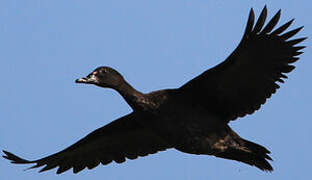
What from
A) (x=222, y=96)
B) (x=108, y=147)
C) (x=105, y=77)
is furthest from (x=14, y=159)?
(x=222, y=96)

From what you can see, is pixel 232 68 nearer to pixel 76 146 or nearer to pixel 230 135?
pixel 230 135

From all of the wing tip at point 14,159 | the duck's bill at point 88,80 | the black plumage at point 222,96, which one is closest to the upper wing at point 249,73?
the black plumage at point 222,96

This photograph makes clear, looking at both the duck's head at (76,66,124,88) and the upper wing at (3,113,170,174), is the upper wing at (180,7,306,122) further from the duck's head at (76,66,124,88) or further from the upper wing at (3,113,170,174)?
the upper wing at (3,113,170,174)

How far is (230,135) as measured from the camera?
8773mm

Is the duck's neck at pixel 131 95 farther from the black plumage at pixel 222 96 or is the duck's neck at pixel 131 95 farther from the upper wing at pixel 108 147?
the upper wing at pixel 108 147

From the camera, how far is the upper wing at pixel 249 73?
8.37 metres

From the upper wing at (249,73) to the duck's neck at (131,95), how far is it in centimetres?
51

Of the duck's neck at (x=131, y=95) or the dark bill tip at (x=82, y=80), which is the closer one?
the dark bill tip at (x=82, y=80)

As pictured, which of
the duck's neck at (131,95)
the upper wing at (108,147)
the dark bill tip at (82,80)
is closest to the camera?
the dark bill tip at (82,80)

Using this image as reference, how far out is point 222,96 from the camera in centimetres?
887

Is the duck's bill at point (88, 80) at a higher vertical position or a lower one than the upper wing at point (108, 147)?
higher

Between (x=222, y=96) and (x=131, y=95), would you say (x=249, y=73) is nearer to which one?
(x=222, y=96)

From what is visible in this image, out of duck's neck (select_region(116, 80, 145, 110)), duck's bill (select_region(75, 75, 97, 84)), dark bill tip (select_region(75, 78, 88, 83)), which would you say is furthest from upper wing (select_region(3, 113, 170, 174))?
dark bill tip (select_region(75, 78, 88, 83))

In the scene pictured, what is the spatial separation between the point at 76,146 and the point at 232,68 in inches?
96.5
